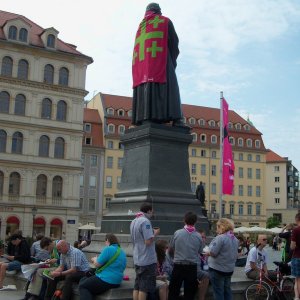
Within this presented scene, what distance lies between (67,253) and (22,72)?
37864mm

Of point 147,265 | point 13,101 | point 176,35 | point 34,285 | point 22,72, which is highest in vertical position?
point 22,72

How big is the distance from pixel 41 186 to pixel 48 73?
10132 mm

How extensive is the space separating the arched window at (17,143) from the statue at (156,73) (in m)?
33.6

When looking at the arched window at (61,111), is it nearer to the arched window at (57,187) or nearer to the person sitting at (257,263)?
the arched window at (57,187)

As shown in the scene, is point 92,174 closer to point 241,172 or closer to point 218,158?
point 218,158

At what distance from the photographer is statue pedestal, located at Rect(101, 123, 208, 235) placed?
974cm

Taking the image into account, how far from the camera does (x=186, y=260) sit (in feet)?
23.1

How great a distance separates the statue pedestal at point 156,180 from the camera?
32.0 ft

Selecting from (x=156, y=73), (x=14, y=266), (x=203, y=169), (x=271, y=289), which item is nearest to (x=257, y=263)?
(x=271, y=289)

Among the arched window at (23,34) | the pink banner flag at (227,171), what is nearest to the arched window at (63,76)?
the arched window at (23,34)

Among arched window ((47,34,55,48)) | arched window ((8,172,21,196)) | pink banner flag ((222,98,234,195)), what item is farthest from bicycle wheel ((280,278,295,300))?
arched window ((47,34,55,48))

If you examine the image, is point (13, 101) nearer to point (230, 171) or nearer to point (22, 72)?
point (22, 72)

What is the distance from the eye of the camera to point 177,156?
1049cm

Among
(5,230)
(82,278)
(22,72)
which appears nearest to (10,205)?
(5,230)
